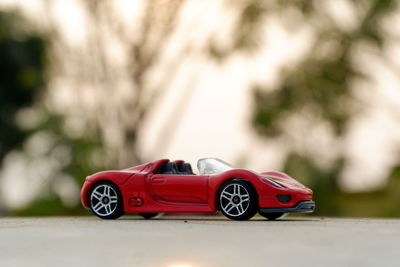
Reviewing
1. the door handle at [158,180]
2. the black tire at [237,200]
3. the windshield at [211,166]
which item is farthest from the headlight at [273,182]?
the door handle at [158,180]

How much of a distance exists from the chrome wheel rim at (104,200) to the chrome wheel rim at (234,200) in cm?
182

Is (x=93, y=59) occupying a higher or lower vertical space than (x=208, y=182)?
higher

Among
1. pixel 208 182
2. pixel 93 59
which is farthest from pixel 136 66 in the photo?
pixel 208 182

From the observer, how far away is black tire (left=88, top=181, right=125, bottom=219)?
1312 cm

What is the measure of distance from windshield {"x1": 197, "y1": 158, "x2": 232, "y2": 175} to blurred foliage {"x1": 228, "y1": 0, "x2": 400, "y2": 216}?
614 inches

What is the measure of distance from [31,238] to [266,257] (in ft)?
10.3

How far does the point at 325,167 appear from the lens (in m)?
29.0

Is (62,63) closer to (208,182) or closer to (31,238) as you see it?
(208,182)

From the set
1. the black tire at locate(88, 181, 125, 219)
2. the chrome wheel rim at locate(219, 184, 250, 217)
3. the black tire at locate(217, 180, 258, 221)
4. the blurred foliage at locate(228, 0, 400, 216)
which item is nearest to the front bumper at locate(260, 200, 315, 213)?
the black tire at locate(217, 180, 258, 221)

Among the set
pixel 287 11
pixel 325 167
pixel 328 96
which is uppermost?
pixel 287 11

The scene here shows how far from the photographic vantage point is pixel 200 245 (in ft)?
29.2

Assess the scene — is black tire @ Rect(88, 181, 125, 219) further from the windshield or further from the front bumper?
the front bumper

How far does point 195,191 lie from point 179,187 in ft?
0.90

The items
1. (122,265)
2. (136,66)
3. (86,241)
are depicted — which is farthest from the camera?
(136,66)
